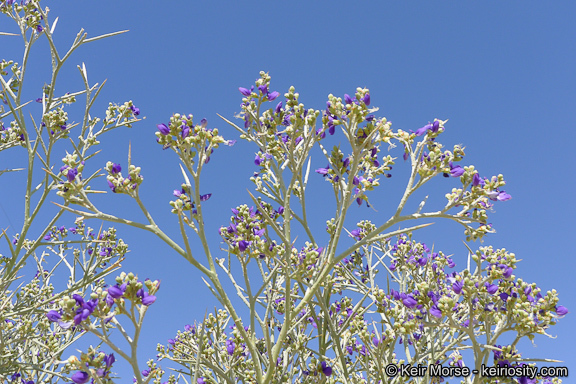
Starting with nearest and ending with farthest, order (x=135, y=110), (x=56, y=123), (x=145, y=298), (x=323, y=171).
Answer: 1. (x=145, y=298)
2. (x=323, y=171)
3. (x=56, y=123)
4. (x=135, y=110)

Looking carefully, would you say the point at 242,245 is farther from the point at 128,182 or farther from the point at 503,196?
the point at 503,196

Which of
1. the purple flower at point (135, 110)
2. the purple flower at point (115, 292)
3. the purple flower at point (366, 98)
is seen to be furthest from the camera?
the purple flower at point (135, 110)

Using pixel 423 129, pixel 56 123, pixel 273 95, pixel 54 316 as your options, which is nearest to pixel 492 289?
pixel 423 129

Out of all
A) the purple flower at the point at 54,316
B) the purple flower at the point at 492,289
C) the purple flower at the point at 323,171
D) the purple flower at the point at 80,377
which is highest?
the purple flower at the point at 323,171

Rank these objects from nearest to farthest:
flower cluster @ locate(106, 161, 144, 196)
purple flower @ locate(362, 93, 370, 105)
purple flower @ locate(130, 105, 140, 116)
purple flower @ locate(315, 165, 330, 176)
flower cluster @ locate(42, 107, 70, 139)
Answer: flower cluster @ locate(106, 161, 144, 196)
purple flower @ locate(362, 93, 370, 105)
purple flower @ locate(315, 165, 330, 176)
flower cluster @ locate(42, 107, 70, 139)
purple flower @ locate(130, 105, 140, 116)

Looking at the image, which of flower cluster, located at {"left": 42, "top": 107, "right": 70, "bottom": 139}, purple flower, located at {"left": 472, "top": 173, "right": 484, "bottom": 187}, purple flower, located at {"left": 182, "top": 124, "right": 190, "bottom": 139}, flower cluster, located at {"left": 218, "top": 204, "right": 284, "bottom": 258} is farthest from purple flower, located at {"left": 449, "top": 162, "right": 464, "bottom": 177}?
flower cluster, located at {"left": 42, "top": 107, "right": 70, "bottom": 139}

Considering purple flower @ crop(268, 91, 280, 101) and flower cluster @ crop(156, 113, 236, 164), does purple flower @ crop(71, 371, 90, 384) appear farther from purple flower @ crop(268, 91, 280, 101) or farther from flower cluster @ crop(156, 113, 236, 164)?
purple flower @ crop(268, 91, 280, 101)

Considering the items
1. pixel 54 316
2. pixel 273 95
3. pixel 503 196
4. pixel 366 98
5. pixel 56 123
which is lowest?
pixel 54 316

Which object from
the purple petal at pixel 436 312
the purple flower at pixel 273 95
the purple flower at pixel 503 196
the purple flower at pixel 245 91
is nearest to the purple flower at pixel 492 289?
the purple petal at pixel 436 312

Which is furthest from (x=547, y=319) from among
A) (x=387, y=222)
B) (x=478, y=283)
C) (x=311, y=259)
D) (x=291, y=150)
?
(x=291, y=150)

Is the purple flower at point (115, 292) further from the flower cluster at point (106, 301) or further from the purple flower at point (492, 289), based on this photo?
the purple flower at point (492, 289)

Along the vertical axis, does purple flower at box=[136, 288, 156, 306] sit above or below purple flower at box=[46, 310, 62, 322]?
above

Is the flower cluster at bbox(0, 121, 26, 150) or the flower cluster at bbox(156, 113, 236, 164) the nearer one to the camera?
the flower cluster at bbox(156, 113, 236, 164)

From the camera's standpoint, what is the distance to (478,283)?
342 cm
